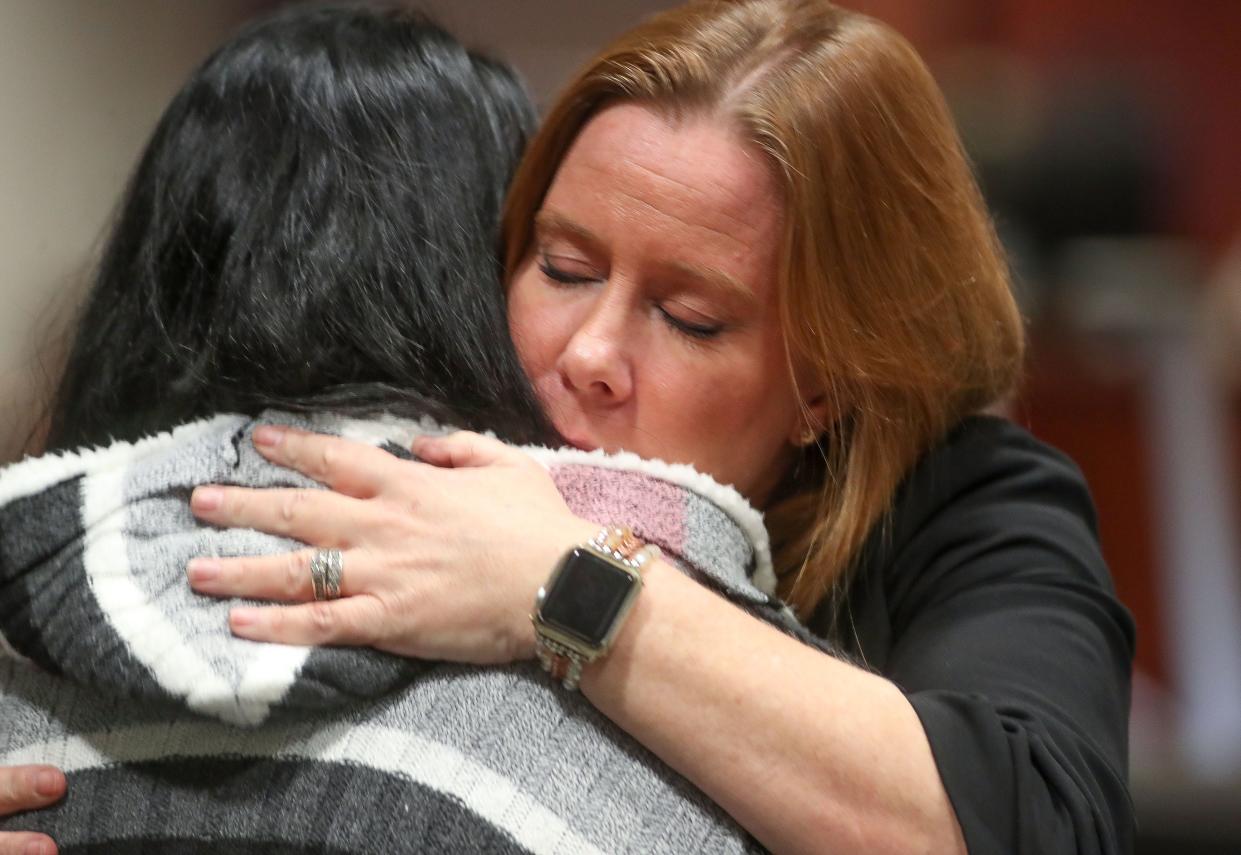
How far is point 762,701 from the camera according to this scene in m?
0.90

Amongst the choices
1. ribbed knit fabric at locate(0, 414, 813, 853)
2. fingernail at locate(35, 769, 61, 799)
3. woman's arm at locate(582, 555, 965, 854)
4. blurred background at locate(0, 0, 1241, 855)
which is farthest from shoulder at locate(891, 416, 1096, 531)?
blurred background at locate(0, 0, 1241, 855)

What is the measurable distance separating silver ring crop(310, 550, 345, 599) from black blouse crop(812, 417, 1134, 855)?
0.43m

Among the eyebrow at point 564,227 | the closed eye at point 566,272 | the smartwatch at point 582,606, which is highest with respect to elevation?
the eyebrow at point 564,227

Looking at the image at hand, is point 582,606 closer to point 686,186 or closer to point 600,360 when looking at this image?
point 600,360

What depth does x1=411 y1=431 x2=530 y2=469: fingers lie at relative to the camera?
1.00 metres

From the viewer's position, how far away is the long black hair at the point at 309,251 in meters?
1.02

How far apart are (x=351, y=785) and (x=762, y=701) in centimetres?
29

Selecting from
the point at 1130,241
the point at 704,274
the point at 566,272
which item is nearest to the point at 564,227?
the point at 566,272

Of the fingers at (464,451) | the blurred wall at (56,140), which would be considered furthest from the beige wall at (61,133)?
the fingers at (464,451)

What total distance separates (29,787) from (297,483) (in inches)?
10.9

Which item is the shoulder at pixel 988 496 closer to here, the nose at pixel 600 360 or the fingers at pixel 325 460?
the nose at pixel 600 360

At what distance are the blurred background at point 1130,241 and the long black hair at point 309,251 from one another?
1.51 m

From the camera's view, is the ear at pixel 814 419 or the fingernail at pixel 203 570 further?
the ear at pixel 814 419

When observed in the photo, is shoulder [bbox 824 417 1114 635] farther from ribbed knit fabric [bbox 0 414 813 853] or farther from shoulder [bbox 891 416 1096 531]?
ribbed knit fabric [bbox 0 414 813 853]
